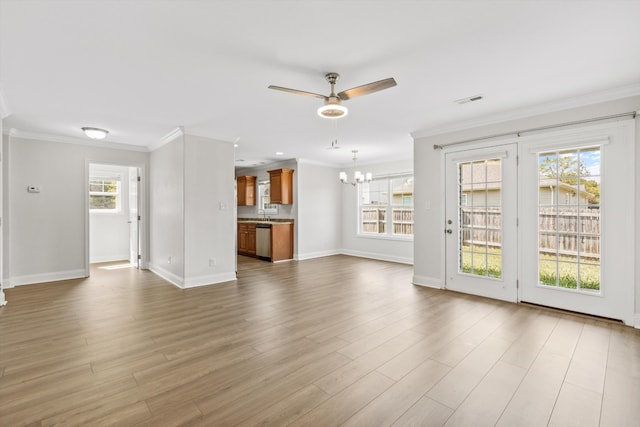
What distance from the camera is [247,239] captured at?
8.45 m

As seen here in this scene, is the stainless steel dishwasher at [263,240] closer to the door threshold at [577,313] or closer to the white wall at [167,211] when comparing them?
the white wall at [167,211]

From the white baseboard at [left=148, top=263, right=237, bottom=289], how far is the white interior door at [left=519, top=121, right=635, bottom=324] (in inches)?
177

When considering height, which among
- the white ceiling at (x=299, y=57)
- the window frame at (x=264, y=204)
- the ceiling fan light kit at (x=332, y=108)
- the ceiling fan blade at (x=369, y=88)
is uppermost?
the white ceiling at (x=299, y=57)

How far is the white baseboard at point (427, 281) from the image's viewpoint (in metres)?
4.83

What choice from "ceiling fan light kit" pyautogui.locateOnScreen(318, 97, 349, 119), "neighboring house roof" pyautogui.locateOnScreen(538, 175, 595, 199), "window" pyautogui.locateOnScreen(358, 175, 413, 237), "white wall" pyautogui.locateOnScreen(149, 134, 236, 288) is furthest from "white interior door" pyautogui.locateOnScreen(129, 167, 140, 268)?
"neighboring house roof" pyautogui.locateOnScreen(538, 175, 595, 199)

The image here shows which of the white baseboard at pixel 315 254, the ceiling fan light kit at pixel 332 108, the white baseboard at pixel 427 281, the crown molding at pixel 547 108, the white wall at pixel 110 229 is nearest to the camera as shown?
the ceiling fan light kit at pixel 332 108

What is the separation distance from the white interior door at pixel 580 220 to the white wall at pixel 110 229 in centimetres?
834

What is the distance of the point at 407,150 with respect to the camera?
21.3 feet

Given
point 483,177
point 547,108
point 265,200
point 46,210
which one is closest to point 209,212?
point 46,210

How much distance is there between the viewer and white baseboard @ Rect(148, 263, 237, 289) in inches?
193

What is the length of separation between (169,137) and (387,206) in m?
5.03

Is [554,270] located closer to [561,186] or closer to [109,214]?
[561,186]

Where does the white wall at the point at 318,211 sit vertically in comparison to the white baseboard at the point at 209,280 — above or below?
above

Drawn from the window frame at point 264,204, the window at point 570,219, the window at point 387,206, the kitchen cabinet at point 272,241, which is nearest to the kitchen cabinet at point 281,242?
the kitchen cabinet at point 272,241
